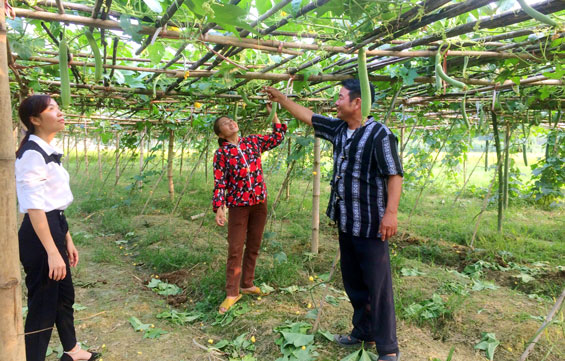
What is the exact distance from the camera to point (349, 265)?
8.05 feet

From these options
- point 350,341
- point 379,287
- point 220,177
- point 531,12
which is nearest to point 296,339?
point 350,341

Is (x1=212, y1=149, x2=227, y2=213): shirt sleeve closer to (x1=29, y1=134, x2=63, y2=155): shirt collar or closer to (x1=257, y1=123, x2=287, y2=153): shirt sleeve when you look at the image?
(x1=257, y1=123, x2=287, y2=153): shirt sleeve

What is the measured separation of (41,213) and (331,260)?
3265 millimetres

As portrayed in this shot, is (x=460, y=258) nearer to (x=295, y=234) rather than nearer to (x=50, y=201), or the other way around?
(x=295, y=234)

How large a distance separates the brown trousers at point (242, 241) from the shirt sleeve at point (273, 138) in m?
0.52

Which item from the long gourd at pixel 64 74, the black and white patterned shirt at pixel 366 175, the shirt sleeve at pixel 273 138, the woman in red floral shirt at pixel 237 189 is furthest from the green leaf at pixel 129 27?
the shirt sleeve at pixel 273 138

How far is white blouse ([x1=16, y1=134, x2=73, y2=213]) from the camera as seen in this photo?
1850 millimetres

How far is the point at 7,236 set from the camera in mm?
890

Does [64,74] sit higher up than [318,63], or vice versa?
[318,63]

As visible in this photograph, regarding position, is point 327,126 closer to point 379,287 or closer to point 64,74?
point 379,287

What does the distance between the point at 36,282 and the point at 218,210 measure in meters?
1.33

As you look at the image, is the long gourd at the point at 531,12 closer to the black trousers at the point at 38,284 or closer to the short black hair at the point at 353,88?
the short black hair at the point at 353,88

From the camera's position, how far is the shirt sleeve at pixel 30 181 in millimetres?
1844

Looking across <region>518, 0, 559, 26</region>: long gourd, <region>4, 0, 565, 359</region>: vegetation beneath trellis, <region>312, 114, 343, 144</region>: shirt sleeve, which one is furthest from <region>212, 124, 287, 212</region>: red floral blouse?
<region>518, 0, 559, 26</region>: long gourd
